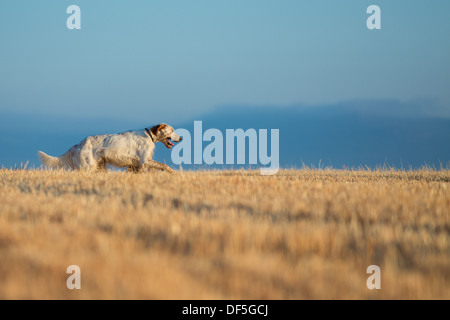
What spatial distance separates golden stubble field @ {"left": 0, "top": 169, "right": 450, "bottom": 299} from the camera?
9.24 ft

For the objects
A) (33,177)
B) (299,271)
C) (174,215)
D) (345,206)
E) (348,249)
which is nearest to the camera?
(299,271)

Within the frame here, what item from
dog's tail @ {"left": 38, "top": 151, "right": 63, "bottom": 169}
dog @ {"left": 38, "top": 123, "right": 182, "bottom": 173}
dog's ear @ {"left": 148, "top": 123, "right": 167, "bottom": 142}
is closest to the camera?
dog @ {"left": 38, "top": 123, "right": 182, "bottom": 173}

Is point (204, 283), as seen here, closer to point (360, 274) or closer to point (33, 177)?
point (360, 274)

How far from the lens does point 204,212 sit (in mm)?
4953

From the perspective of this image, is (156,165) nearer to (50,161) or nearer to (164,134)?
(164,134)

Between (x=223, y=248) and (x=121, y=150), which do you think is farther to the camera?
(x=121, y=150)

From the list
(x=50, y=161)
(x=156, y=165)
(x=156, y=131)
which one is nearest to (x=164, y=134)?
(x=156, y=131)

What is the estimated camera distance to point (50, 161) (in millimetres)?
12656

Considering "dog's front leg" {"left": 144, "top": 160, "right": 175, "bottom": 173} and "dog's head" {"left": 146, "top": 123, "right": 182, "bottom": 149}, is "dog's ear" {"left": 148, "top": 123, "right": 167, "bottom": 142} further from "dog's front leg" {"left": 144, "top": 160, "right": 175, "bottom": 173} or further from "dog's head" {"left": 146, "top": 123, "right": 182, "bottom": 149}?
"dog's front leg" {"left": 144, "top": 160, "right": 175, "bottom": 173}

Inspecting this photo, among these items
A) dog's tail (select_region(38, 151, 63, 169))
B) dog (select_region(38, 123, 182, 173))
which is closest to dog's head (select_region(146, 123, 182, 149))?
dog (select_region(38, 123, 182, 173))

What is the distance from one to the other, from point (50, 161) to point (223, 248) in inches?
406
